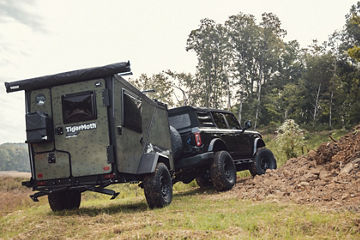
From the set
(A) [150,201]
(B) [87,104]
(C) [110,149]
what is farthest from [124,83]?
(A) [150,201]

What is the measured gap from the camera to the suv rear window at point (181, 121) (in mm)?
9094

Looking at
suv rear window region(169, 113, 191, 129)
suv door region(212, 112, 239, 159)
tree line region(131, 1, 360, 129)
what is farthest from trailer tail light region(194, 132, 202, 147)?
tree line region(131, 1, 360, 129)

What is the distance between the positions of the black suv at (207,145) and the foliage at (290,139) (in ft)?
11.0

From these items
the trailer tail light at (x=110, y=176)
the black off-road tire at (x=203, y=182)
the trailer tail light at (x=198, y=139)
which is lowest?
the black off-road tire at (x=203, y=182)

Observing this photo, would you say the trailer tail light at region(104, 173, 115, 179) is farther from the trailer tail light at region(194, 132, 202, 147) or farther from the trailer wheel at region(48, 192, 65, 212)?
the trailer tail light at region(194, 132, 202, 147)

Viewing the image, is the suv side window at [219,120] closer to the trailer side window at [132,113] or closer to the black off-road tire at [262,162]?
the black off-road tire at [262,162]

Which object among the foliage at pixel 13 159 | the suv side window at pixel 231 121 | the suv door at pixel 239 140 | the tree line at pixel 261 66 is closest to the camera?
the suv door at pixel 239 140

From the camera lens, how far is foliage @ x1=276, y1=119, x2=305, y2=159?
1344cm

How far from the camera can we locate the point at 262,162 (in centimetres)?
1148

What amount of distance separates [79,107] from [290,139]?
29.7 feet

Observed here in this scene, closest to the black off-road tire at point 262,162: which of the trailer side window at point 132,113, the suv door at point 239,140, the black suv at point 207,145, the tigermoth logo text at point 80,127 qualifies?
the suv door at point 239,140

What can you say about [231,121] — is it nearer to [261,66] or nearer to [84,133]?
[84,133]

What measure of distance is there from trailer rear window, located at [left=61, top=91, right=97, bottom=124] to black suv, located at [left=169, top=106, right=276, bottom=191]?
268cm

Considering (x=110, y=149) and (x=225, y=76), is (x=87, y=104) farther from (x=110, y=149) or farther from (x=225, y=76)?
(x=225, y=76)
